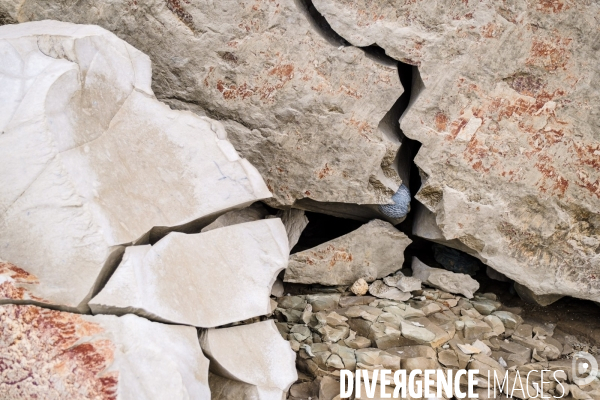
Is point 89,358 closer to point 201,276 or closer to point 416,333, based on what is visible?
point 201,276

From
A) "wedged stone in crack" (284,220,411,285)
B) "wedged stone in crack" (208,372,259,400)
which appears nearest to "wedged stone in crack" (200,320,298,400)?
"wedged stone in crack" (208,372,259,400)

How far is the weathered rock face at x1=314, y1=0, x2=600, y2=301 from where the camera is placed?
93.9 inches

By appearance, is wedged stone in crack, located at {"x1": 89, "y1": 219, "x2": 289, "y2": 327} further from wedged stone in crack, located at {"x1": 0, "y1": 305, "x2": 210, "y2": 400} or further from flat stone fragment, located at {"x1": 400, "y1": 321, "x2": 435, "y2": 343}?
flat stone fragment, located at {"x1": 400, "y1": 321, "x2": 435, "y2": 343}

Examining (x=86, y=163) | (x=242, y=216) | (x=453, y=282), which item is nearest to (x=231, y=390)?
(x=86, y=163)

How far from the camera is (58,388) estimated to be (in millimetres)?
1552

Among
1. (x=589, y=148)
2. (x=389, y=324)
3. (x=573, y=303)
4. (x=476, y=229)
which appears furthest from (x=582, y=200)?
(x=389, y=324)

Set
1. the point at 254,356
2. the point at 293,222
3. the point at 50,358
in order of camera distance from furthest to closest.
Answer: the point at 293,222
the point at 254,356
the point at 50,358

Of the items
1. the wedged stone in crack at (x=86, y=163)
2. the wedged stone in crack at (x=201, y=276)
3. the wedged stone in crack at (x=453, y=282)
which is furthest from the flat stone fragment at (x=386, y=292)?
the wedged stone in crack at (x=86, y=163)

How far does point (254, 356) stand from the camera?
1.96 meters

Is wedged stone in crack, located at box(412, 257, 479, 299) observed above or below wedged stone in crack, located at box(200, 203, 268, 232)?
above

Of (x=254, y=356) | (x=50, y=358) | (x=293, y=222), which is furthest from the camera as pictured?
(x=293, y=222)

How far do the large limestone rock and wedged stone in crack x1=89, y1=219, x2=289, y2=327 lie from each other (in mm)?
502

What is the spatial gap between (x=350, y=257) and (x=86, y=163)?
1.30 metres

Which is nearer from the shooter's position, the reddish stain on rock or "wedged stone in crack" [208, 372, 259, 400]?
the reddish stain on rock
